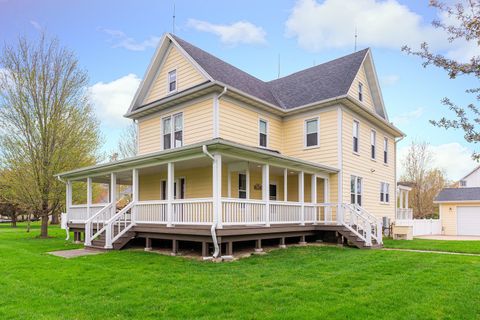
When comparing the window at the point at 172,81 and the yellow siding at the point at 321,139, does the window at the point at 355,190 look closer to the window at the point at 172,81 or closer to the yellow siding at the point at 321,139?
the yellow siding at the point at 321,139

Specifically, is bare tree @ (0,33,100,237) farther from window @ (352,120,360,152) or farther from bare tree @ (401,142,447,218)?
bare tree @ (401,142,447,218)

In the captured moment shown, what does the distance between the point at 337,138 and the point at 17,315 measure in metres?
13.4

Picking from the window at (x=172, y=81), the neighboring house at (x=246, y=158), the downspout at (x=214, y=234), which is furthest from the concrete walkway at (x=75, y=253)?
the window at (x=172, y=81)

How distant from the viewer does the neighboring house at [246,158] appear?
12.1 metres

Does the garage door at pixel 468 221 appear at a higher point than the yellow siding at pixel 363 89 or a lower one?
lower

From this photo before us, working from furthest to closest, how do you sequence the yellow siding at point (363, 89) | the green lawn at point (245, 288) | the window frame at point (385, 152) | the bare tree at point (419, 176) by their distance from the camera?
the bare tree at point (419, 176) → the window frame at point (385, 152) → the yellow siding at point (363, 89) → the green lawn at point (245, 288)

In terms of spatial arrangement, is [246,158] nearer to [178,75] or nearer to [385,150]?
[178,75]

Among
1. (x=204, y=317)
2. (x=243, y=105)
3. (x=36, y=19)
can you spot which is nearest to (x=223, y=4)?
(x=243, y=105)

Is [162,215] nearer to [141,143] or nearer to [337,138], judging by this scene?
[141,143]

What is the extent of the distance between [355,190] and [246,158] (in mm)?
7546

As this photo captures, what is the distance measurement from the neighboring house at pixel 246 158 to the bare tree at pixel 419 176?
54.6 ft

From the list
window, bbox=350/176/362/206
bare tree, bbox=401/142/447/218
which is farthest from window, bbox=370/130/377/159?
bare tree, bbox=401/142/447/218

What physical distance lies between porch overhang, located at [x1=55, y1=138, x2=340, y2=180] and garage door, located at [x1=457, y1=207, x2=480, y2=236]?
1606 cm

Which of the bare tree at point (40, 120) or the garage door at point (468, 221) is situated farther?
the garage door at point (468, 221)
